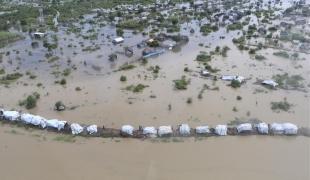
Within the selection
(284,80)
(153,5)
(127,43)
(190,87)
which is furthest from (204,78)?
(153,5)

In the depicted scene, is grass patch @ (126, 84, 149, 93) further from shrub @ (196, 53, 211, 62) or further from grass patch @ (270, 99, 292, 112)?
grass patch @ (270, 99, 292, 112)

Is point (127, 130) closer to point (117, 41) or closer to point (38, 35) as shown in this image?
point (117, 41)

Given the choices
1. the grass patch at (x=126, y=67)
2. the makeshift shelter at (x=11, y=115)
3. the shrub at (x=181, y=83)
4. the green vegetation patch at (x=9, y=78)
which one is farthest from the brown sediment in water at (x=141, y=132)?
the grass patch at (x=126, y=67)

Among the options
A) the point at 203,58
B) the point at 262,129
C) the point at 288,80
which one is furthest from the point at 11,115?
the point at 288,80

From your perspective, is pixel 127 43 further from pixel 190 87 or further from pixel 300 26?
pixel 300 26

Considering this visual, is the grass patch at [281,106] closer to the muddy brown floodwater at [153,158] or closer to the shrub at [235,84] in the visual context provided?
the shrub at [235,84]
